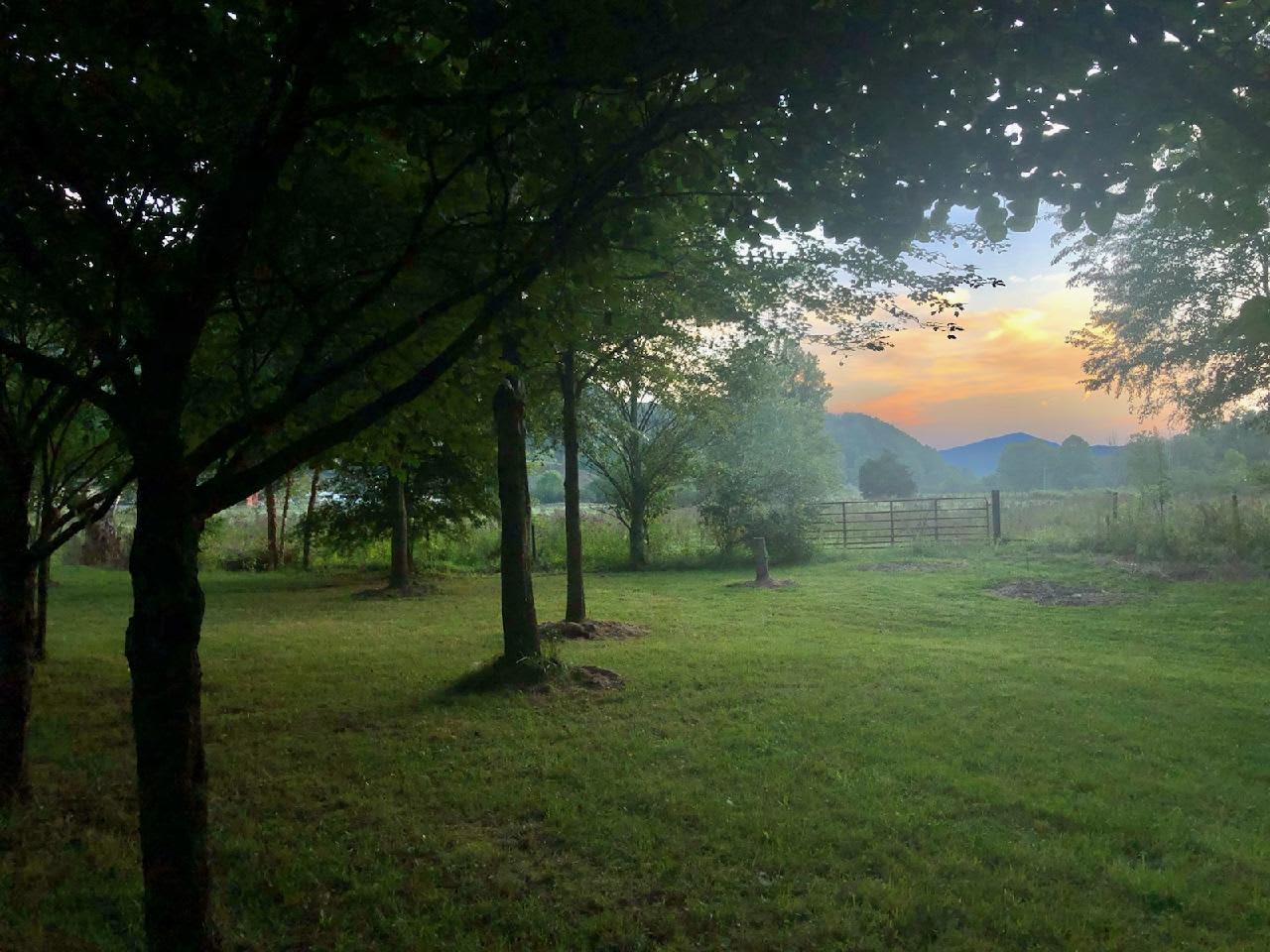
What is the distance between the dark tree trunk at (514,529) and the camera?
8.22 metres

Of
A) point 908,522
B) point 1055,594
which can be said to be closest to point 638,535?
point 908,522

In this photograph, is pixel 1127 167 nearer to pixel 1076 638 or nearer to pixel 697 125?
pixel 697 125

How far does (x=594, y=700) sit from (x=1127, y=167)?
18.7ft

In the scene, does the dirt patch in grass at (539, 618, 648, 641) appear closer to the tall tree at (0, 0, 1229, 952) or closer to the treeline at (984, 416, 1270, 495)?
the tall tree at (0, 0, 1229, 952)

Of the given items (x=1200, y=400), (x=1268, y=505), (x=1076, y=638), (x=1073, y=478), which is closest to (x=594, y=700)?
(x=1076, y=638)

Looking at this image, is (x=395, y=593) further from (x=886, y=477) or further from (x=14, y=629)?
(x=886, y=477)

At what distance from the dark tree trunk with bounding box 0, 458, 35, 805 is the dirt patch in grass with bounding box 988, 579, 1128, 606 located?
1367cm

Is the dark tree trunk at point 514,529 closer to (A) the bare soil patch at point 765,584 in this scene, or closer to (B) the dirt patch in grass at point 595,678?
(B) the dirt patch in grass at point 595,678

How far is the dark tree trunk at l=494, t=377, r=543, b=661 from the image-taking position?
27.0 feet

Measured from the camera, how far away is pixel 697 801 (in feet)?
16.0

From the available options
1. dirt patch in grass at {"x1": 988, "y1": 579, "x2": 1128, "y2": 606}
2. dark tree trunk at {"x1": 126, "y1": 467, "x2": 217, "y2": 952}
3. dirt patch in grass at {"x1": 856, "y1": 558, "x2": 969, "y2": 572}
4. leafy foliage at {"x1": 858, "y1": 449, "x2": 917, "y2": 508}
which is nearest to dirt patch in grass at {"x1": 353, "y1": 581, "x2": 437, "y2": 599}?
dirt patch in grass at {"x1": 856, "y1": 558, "x2": 969, "y2": 572}

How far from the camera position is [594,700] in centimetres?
732

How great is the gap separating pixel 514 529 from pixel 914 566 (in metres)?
13.3

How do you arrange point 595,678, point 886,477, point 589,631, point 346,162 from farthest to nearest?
point 886,477 → point 589,631 → point 595,678 → point 346,162
